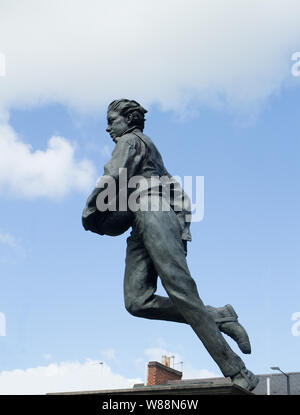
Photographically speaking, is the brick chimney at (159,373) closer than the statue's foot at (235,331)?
No

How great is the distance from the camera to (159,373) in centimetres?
2339

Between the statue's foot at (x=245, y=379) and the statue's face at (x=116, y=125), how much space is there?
3141 mm

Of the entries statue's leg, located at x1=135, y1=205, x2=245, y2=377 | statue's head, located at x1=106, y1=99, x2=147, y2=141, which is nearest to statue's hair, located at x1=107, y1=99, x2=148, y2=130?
statue's head, located at x1=106, y1=99, x2=147, y2=141

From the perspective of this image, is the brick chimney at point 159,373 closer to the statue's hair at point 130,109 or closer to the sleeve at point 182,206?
the sleeve at point 182,206

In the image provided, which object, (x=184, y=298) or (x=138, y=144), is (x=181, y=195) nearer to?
(x=138, y=144)

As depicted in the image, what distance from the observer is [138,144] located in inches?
289

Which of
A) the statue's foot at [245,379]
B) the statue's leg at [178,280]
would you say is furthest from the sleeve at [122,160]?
the statue's foot at [245,379]

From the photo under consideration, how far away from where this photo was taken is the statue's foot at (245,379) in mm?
6188

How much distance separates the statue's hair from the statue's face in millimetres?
60

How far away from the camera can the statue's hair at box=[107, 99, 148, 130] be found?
7.69 meters

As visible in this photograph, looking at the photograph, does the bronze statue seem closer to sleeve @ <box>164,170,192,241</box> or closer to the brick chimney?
sleeve @ <box>164,170,192,241</box>

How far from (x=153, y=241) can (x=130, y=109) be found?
6.07 feet
